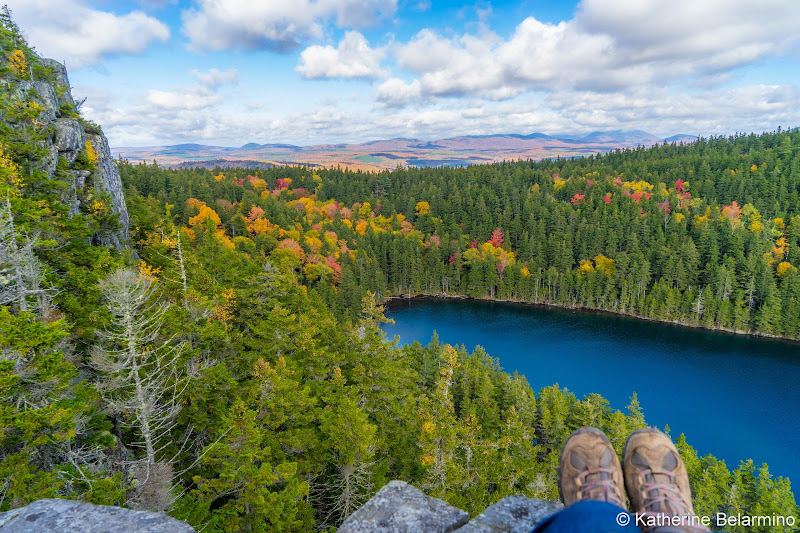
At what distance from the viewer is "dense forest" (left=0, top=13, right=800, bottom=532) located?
11.0 metres

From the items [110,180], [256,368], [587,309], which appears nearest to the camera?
[256,368]

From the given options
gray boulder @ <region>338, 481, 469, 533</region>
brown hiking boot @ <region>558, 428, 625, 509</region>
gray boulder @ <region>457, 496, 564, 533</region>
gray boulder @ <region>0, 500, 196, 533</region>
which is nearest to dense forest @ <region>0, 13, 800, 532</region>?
gray boulder @ <region>0, 500, 196, 533</region>

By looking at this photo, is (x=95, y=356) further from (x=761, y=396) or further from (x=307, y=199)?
(x=307, y=199)

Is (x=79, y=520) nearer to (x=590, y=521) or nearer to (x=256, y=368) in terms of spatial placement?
(x=590, y=521)

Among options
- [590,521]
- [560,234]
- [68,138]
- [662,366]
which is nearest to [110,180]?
[68,138]

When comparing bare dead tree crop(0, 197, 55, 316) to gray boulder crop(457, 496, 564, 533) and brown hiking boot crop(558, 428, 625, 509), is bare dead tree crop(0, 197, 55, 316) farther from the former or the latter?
brown hiking boot crop(558, 428, 625, 509)

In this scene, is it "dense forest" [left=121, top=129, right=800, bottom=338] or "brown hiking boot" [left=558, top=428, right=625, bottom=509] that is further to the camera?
"dense forest" [left=121, top=129, right=800, bottom=338]

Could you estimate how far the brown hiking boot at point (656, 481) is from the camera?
163 inches

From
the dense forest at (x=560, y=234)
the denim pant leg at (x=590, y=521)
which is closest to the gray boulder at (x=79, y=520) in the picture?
the denim pant leg at (x=590, y=521)

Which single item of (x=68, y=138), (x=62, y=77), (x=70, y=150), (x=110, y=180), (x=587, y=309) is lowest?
(x=587, y=309)

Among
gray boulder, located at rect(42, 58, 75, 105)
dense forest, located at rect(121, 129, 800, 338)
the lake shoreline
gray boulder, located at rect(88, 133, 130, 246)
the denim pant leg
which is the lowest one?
the lake shoreline

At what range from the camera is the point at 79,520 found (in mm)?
4113

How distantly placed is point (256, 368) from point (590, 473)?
15.3 metres

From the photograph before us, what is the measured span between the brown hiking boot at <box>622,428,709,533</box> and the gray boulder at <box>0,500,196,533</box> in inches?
199
